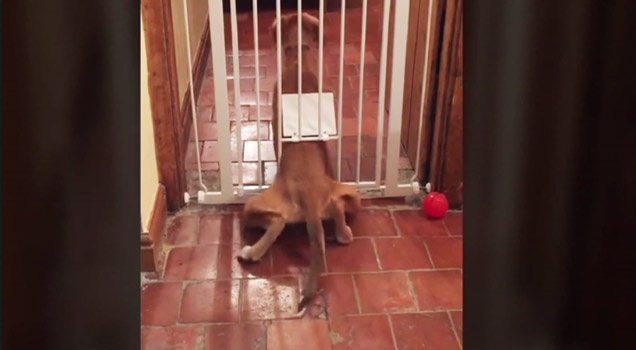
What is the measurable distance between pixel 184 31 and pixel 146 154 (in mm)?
766

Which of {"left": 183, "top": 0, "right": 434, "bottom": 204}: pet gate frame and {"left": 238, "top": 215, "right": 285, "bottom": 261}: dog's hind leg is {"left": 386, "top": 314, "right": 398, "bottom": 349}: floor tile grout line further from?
{"left": 183, "top": 0, "right": 434, "bottom": 204}: pet gate frame

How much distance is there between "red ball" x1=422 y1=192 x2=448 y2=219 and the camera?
80.0 inches

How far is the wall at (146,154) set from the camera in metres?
1.80

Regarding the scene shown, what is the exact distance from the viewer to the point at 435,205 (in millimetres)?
2033

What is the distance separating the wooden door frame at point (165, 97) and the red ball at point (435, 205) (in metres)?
0.65

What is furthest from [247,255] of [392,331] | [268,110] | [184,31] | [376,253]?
[184,31]

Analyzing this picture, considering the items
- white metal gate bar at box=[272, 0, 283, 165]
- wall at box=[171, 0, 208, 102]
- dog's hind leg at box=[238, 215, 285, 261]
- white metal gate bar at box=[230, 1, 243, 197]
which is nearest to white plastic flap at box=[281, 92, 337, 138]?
white metal gate bar at box=[272, 0, 283, 165]

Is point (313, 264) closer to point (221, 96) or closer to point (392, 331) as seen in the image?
point (392, 331)

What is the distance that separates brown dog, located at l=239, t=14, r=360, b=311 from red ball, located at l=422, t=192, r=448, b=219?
193 millimetres

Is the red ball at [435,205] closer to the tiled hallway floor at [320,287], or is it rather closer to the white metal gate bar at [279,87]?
the tiled hallway floor at [320,287]
